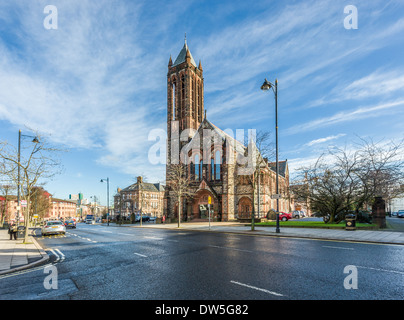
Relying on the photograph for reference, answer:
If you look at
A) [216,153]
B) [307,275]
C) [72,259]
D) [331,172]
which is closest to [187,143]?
[216,153]

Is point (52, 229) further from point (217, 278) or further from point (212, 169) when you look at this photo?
point (212, 169)

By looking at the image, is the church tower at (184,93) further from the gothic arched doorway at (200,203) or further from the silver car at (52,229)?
the silver car at (52,229)

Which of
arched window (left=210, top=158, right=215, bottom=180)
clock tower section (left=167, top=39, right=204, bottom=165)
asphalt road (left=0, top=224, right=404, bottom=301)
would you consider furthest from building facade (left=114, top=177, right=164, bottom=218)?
asphalt road (left=0, top=224, right=404, bottom=301)

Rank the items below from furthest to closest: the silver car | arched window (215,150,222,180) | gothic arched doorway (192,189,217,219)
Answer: arched window (215,150,222,180), gothic arched doorway (192,189,217,219), the silver car

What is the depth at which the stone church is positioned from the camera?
40.4m

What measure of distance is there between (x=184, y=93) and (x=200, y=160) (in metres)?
16.1

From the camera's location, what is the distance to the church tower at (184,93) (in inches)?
1929

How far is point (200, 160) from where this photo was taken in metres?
44.1

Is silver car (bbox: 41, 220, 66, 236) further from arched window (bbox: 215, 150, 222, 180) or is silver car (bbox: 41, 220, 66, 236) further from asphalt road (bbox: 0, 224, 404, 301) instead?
arched window (bbox: 215, 150, 222, 180)

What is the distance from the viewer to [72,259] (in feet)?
32.1

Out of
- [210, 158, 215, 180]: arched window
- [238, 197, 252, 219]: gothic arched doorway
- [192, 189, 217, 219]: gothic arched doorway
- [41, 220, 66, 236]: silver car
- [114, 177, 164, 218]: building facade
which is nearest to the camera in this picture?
[41, 220, 66, 236]: silver car

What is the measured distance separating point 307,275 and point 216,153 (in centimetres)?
3577

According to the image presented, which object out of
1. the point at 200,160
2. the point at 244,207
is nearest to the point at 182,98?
the point at 200,160
